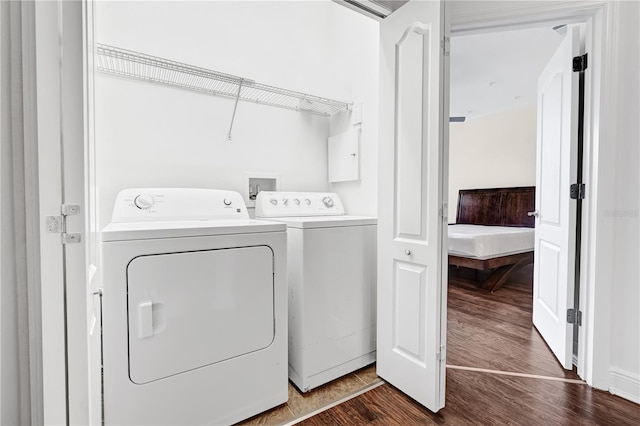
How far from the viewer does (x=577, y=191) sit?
1.67 m

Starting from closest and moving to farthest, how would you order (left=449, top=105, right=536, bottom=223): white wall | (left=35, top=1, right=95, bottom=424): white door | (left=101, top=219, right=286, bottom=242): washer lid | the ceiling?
1. (left=35, top=1, right=95, bottom=424): white door
2. (left=101, top=219, right=286, bottom=242): washer lid
3. the ceiling
4. (left=449, top=105, right=536, bottom=223): white wall

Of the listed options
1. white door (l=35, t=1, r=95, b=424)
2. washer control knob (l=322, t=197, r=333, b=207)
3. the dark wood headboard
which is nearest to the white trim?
white door (l=35, t=1, r=95, b=424)

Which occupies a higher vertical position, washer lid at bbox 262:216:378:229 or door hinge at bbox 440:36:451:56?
door hinge at bbox 440:36:451:56

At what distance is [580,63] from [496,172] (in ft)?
12.0

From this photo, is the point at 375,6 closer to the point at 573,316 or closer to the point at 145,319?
the point at 145,319

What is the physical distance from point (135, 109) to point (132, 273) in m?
1.11

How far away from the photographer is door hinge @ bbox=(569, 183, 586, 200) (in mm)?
1647

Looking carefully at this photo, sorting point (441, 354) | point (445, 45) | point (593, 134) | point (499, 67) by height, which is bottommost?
point (441, 354)

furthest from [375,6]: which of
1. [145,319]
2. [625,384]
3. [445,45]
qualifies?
[625,384]

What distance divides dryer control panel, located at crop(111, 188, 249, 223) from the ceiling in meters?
2.45

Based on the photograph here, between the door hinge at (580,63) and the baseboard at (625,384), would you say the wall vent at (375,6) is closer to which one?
the door hinge at (580,63)

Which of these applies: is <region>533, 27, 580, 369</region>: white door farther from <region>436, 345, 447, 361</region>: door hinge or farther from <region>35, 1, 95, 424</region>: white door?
<region>35, 1, 95, 424</region>: white door

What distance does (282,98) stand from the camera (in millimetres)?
2156

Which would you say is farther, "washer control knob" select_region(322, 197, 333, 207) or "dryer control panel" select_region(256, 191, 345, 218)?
"washer control knob" select_region(322, 197, 333, 207)
